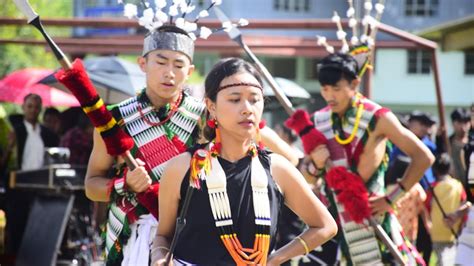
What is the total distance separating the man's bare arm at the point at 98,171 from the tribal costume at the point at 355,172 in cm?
218

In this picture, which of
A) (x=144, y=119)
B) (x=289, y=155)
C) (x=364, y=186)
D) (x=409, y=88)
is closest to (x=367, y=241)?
(x=364, y=186)

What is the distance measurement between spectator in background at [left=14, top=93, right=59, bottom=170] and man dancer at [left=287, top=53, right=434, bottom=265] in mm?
5237

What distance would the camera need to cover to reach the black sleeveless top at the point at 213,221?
4.50 metres

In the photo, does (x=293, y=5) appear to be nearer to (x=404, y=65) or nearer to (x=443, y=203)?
(x=404, y=65)

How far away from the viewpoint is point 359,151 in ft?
24.4

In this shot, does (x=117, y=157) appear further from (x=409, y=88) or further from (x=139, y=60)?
(x=409, y=88)

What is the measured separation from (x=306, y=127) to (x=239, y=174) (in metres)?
2.85

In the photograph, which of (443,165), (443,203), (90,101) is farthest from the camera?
Result: (443,165)

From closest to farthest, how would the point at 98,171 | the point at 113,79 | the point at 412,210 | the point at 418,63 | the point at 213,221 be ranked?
the point at 213,221 < the point at 98,171 < the point at 412,210 < the point at 113,79 < the point at 418,63

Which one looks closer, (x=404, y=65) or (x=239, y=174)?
(x=239, y=174)

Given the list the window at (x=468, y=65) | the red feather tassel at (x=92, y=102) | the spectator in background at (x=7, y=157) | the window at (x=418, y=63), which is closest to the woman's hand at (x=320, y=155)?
the red feather tassel at (x=92, y=102)

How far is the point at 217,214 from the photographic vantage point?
4.52 m

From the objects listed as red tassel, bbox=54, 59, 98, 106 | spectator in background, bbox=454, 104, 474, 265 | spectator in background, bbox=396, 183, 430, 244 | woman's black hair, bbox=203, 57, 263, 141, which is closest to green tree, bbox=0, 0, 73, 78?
spectator in background, bbox=396, 183, 430, 244

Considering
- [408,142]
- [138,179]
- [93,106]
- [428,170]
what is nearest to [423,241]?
[428,170]
